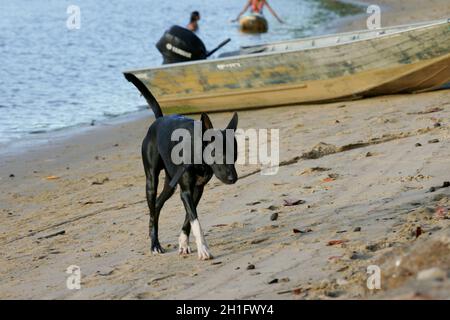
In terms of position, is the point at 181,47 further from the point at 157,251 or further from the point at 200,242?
the point at 200,242

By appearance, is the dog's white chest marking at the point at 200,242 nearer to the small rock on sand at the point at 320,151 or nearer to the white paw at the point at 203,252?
the white paw at the point at 203,252

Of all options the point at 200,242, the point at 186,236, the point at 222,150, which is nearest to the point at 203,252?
the point at 200,242

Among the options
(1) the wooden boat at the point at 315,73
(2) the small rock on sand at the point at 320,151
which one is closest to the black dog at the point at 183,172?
(2) the small rock on sand at the point at 320,151

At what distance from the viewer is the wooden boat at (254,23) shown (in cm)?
2942

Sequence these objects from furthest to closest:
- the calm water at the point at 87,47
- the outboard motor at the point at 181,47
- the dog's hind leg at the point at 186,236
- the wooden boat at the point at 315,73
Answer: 1. the calm water at the point at 87,47
2. the outboard motor at the point at 181,47
3. the wooden boat at the point at 315,73
4. the dog's hind leg at the point at 186,236

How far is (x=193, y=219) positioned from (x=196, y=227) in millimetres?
61

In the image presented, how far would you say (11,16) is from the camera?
117ft

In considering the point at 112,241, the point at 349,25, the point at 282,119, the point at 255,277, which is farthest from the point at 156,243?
the point at 349,25

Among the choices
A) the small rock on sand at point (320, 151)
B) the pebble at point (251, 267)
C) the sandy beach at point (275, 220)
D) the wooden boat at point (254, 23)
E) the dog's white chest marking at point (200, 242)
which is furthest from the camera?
the wooden boat at point (254, 23)

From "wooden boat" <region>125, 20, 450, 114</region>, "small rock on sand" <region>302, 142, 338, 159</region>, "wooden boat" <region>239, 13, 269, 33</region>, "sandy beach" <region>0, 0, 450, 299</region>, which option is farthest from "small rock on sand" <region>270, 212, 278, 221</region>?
"wooden boat" <region>239, 13, 269, 33</region>

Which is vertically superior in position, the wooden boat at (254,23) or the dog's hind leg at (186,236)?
the wooden boat at (254,23)

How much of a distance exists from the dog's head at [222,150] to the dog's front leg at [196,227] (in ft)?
1.24

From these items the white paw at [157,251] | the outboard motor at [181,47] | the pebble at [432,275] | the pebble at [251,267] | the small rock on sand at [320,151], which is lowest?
the white paw at [157,251]
